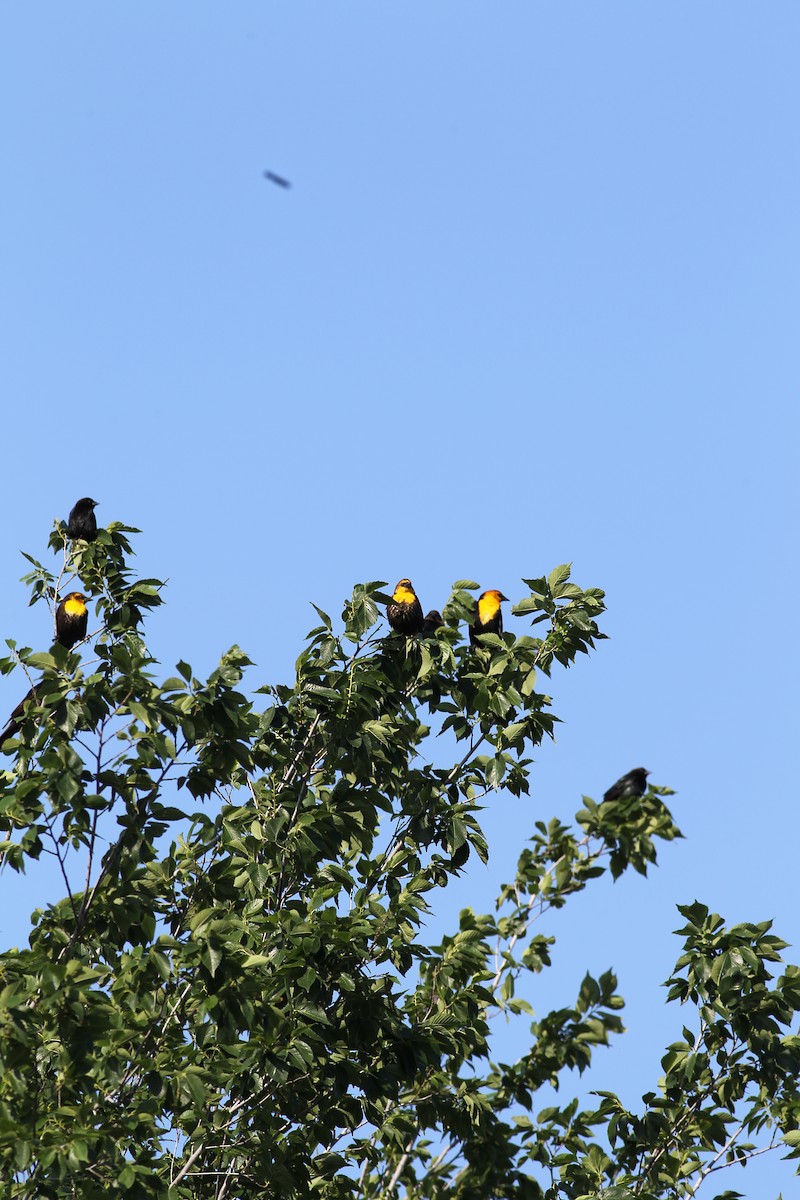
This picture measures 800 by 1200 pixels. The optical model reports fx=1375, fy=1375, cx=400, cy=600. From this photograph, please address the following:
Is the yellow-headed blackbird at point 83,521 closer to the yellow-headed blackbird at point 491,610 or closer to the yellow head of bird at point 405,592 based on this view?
the yellow head of bird at point 405,592

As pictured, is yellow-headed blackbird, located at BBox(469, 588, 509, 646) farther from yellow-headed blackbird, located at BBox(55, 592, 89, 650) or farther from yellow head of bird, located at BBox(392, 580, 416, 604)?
yellow-headed blackbird, located at BBox(55, 592, 89, 650)

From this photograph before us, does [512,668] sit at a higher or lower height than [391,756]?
higher

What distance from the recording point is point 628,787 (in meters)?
12.4

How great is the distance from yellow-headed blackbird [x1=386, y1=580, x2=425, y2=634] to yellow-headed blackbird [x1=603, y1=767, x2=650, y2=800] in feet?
8.62

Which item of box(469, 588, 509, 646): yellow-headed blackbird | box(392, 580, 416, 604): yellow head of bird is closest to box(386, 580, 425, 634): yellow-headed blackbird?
box(392, 580, 416, 604): yellow head of bird

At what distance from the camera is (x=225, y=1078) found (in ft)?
23.9

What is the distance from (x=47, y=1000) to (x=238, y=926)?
1.41 meters

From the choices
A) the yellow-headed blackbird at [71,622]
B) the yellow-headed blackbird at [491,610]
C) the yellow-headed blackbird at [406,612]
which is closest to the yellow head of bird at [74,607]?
the yellow-headed blackbird at [71,622]

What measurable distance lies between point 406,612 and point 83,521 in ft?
8.24

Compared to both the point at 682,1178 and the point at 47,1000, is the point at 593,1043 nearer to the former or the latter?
the point at 682,1178

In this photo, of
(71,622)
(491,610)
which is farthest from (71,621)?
(491,610)

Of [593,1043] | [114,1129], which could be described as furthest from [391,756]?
[593,1043]

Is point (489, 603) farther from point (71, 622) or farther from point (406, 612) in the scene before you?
point (71, 622)

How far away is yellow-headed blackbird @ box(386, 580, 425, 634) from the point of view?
34.1ft
